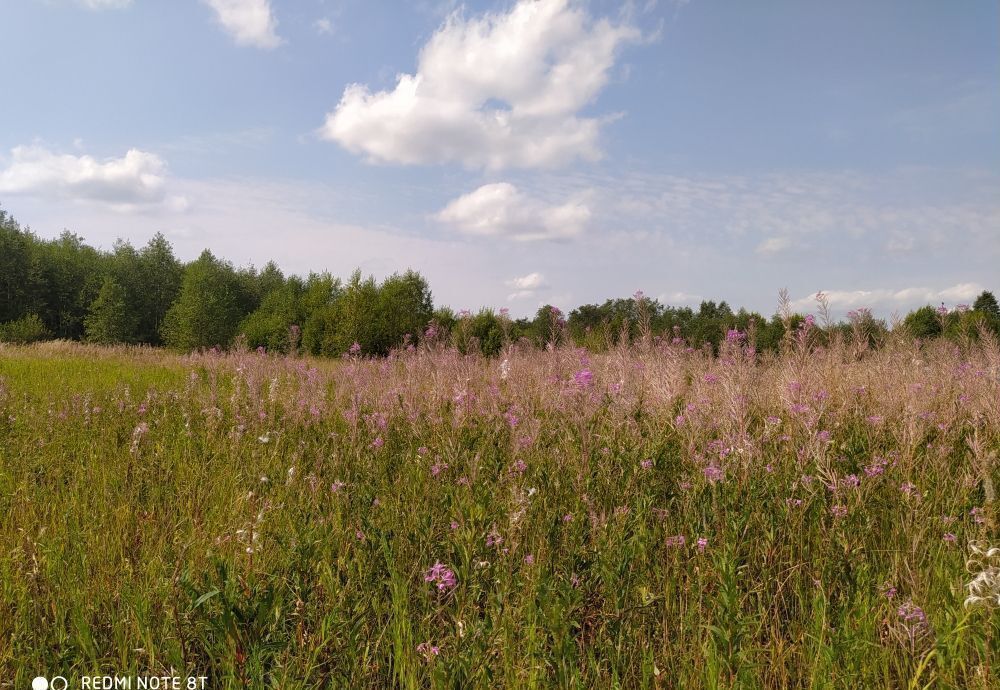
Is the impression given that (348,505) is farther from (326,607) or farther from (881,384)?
(881,384)

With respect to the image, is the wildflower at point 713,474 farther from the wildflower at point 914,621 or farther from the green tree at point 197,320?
the green tree at point 197,320

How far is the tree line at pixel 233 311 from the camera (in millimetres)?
17234

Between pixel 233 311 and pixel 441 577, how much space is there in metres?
56.1

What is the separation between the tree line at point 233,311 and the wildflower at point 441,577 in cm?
509

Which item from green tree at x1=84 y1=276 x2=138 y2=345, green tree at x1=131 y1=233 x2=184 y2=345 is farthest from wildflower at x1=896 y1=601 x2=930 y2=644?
green tree at x1=131 y1=233 x2=184 y2=345

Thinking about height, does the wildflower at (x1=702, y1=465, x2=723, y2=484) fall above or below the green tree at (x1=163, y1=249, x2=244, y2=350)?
below

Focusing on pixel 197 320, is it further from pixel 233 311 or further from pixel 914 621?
pixel 914 621

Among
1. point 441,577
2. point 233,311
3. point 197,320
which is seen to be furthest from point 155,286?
point 441,577

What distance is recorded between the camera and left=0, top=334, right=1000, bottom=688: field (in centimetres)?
184

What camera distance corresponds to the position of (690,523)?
8.07 ft

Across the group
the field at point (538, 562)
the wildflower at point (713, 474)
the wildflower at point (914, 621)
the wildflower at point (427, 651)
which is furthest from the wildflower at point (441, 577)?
the wildflower at point (914, 621)

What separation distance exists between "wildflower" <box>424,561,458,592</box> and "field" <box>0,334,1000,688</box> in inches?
0.9

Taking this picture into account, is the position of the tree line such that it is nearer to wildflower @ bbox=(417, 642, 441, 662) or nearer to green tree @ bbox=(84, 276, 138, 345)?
green tree @ bbox=(84, 276, 138, 345)

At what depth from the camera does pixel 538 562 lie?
2053 mm
